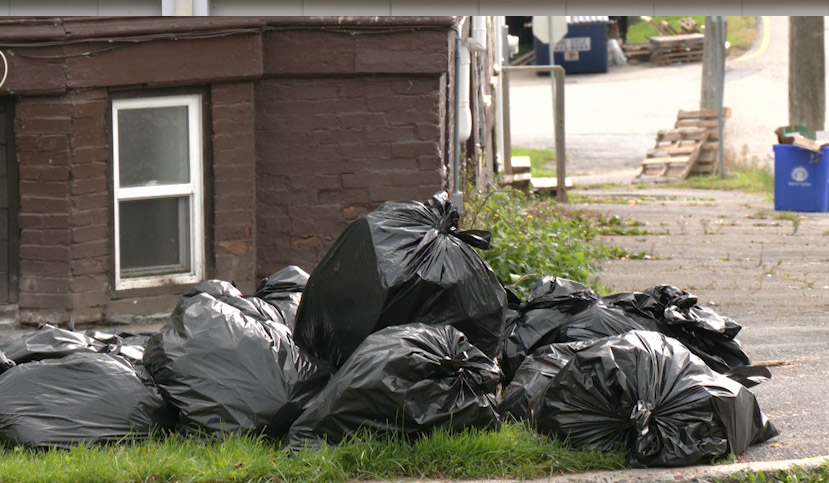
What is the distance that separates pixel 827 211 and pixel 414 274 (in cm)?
1079

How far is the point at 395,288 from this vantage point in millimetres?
4477

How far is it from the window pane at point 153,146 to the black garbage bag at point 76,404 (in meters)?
2.61

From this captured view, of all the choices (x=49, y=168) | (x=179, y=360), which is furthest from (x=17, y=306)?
(x=179, y=360)

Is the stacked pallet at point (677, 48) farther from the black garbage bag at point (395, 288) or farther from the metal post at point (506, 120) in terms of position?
the black garbage bag at point (395, 288)

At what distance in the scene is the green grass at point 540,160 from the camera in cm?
1973

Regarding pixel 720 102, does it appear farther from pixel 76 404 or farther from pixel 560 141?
pixel 76 404

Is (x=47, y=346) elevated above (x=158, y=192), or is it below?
below

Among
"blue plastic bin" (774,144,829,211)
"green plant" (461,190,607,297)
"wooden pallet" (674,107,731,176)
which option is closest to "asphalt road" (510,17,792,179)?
"wooden pallet" (674,107,731,176)

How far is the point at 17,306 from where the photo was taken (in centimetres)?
664

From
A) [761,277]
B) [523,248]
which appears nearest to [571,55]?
[761,277]

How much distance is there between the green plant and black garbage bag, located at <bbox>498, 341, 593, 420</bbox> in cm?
178

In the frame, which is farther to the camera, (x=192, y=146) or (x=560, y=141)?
(x=560, y=141)

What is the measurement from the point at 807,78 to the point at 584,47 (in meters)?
17.9

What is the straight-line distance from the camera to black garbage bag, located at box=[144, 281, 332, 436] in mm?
4281
